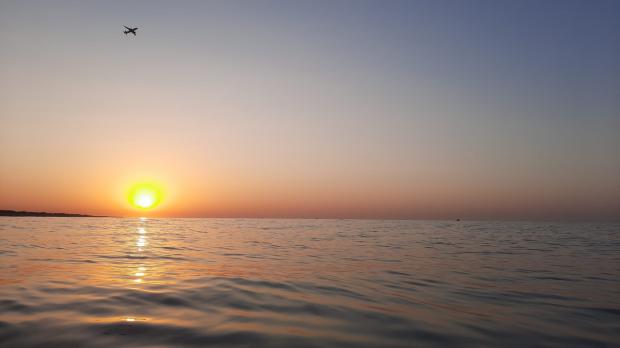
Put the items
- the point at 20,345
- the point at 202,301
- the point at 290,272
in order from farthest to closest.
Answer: the point at 290,272, the point at 202,301, the point at 20,345

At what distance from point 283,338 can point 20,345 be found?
4.08 metres

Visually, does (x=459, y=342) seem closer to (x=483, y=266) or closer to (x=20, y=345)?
(x=20, y=345)

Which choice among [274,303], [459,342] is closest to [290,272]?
[274,303]

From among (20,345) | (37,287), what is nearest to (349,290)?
(20,345)

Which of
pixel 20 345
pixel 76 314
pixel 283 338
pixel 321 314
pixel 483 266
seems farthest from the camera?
pixel 483 266

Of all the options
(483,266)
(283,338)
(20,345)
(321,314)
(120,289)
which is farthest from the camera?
(483,266)

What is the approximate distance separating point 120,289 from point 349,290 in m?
6.50

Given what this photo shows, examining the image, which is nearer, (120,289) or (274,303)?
(274,303)

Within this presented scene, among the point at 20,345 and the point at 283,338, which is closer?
the point at 20,345

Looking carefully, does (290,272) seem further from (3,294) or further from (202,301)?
(3,294)

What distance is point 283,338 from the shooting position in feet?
22.0

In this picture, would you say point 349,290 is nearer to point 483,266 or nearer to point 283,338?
point 283,338

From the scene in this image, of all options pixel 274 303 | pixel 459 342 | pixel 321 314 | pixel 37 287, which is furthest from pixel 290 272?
pixel 459 342

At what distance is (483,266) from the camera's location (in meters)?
17.6
